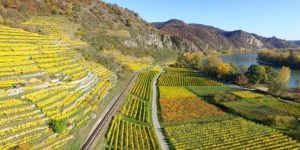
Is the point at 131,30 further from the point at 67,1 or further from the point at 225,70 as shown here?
the point at 225,70

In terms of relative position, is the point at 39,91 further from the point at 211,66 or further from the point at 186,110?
the point at 211,66

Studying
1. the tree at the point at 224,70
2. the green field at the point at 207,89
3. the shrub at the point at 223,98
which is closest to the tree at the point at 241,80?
the tree at the point at 224,70

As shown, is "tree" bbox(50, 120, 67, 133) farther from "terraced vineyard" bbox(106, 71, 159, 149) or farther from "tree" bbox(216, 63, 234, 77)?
"tree" bbox(216, 63, 234, 77)

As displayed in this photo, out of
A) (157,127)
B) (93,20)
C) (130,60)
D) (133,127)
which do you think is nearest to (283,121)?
(157,127)

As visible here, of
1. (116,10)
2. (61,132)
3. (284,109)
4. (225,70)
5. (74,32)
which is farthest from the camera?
(116,10)

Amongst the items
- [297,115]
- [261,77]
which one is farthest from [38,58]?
[261,77]

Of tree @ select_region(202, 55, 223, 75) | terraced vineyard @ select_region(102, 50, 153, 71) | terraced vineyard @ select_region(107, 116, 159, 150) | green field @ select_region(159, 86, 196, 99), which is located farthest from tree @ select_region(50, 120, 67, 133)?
tree @ select_region(202, 55, 223, 75)

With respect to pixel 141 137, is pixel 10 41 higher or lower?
higher
